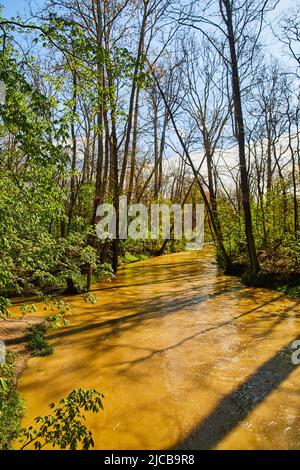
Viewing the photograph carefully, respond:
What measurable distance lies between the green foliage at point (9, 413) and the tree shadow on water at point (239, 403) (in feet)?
5.56

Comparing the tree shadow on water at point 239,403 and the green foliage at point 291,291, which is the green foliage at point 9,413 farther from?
the green foliage at point 291,291

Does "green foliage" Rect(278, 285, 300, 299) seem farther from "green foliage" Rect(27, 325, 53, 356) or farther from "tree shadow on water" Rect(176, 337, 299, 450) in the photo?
"green foliage" Rect(27, 325, 53, 356)

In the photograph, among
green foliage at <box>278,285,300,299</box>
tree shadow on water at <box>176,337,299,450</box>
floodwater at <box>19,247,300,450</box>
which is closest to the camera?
tree shadow on water at <box>176,337,299,450</box>

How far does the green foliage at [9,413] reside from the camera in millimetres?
3260

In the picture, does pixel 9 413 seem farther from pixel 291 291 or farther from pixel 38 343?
pixel 291 291

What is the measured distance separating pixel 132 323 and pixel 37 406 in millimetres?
3571

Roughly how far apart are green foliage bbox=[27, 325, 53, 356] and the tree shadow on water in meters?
3.23

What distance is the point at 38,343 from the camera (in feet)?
20.1

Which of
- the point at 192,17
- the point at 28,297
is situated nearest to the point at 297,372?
the point at 28,297

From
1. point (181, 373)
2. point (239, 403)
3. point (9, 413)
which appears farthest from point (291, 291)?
point (9, 413)

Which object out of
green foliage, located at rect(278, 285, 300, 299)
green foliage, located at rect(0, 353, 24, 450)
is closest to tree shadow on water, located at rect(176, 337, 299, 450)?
green foliage, located at rect(0, 353, 24, 450)

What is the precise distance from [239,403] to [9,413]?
8.88ft

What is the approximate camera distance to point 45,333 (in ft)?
22.7

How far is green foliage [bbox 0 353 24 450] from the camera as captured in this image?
10.7 feet
